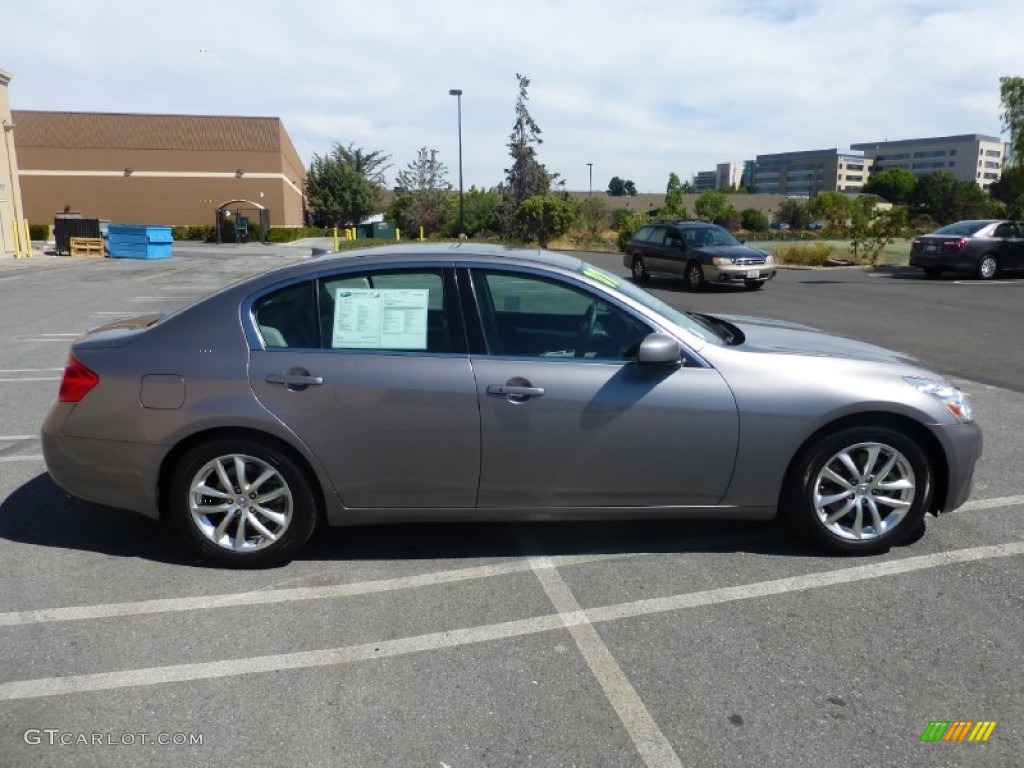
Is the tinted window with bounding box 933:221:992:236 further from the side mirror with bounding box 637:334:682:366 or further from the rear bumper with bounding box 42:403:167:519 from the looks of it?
the rear bumper with bounding box 42:403:167:519

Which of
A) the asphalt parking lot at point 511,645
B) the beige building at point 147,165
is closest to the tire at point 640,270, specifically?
the asphalt parking lot at point 511,645

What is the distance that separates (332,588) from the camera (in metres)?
3.92

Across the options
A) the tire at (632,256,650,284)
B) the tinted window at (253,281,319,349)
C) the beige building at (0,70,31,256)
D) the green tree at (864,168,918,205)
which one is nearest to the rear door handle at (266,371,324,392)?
the tinted window at (253,281,319,349)

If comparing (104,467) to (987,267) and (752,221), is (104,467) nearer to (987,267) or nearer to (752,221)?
(987,267)

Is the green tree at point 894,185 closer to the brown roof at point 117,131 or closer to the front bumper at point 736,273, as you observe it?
the brown roof at point 117,131

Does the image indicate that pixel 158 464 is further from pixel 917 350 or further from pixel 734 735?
pixel 917 350

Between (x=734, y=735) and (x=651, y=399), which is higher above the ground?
(x=651, y=399)

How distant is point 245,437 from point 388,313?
90 centimetres

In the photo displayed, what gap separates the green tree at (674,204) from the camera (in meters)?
49.2

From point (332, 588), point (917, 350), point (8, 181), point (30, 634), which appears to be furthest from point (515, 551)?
point (8, 181)

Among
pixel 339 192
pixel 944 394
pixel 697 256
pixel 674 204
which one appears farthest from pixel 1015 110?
pixel 339 192

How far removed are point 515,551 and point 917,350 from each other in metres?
8.14

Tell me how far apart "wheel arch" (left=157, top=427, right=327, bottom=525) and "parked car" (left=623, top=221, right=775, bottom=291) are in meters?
15.8

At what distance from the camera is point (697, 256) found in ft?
61.7
